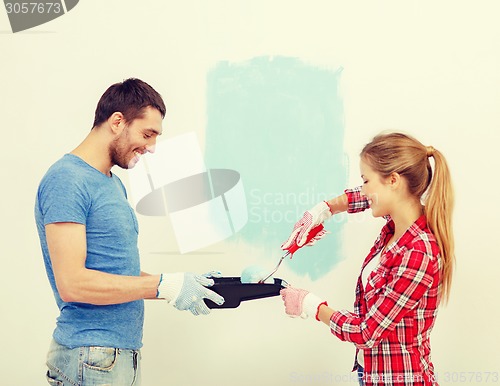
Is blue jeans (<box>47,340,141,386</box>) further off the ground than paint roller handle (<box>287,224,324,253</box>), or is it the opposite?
paint roller handle (<box>287,224,324,253</box>)

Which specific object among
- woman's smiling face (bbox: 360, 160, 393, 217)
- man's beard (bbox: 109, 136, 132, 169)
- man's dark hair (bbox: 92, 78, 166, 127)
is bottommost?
woman's smiling face (bbox: 360, 160, 393, 217)

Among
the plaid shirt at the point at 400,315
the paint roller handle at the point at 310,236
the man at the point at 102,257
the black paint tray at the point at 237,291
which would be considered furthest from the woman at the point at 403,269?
the man at the point at 102,257

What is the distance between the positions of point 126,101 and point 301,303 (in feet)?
2.17

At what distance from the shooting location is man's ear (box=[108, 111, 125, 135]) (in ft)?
4.54

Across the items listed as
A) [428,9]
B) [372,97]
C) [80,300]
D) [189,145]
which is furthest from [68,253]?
[428,9]

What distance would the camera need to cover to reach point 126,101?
4.58 ft

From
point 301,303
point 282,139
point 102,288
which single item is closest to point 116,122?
point 102,288

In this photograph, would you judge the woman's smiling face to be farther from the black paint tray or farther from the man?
the man

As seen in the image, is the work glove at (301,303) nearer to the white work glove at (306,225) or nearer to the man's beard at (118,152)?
the white work glove at (306,225)

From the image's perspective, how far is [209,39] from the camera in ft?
6.54

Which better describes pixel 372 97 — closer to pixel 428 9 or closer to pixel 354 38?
pixel 354 38

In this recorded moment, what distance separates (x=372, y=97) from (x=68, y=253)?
3.92 feet

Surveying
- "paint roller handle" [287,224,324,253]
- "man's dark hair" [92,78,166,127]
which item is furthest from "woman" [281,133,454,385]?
"man's dark hair" [92,78,166,127]

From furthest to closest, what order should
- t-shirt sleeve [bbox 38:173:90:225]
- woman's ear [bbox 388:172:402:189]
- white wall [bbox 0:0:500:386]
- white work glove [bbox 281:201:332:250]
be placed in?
white wall [bbox 0:0:500:386] < white work glove [bbox 281:201:332:250] < woman's ear [bbox 388:172:402:189] < t-shirt sleeve [bbox 38:173:90:225]
